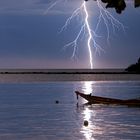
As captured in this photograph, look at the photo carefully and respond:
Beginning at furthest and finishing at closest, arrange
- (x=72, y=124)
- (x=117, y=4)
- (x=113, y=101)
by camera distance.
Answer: (x=113, y=101) → (x=72, y=124) → (x=117, y=4)

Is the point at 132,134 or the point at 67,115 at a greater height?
the point at 67,115

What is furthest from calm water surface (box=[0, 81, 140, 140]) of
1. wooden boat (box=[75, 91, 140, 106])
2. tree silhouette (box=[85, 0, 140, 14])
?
tree silhouette (box=[85, 0, 140, 14])

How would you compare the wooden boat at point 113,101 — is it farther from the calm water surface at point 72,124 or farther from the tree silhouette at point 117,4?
the tree silhouette at point 117,4

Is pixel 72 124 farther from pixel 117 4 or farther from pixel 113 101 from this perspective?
pixel 117 4

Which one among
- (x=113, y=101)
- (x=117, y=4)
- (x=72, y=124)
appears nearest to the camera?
(x=117, y=4)

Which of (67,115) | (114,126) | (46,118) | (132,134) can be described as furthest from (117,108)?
(132,134)

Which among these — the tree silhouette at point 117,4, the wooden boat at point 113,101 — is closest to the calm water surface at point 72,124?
the wooden boat at point 113,101

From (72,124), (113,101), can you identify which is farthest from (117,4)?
(113,101)

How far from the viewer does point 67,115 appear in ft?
140

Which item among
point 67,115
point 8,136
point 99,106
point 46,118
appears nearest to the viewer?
point 8,136

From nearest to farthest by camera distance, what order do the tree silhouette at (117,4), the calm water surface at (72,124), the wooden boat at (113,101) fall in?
1. the tree silhouette at (117,4)
2. the calm water surface at (72,124)
3. the wooden boat at (113,101)

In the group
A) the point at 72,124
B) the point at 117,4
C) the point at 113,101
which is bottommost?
the point at 72,124

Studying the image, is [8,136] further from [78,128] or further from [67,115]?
[67,115]

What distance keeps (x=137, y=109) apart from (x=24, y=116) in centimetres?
1070
